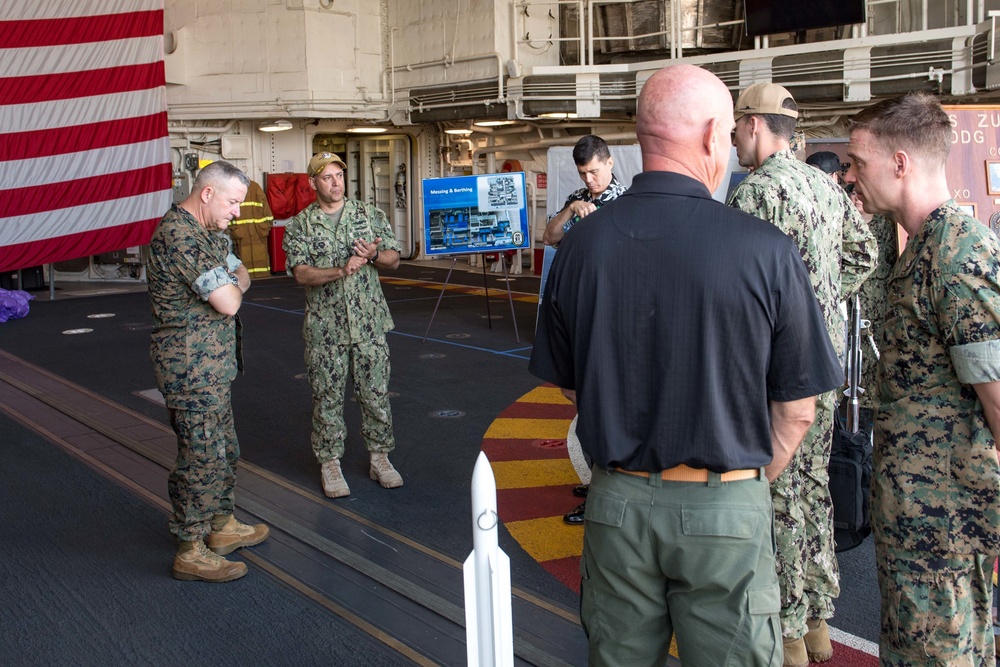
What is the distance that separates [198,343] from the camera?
13.0ft

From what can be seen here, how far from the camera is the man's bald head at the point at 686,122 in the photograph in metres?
1.96

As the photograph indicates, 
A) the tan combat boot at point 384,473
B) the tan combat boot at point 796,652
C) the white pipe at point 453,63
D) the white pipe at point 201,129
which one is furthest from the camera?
the white pipe at point 201,129

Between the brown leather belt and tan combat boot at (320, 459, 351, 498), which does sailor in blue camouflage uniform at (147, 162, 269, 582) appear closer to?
tan combat boot at (320, 459, 351, 498)

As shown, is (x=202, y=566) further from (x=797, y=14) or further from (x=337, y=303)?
(x=797, y=14)

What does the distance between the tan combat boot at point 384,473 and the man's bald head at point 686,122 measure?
3.49 meters

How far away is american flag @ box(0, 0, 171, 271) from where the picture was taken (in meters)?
12.0

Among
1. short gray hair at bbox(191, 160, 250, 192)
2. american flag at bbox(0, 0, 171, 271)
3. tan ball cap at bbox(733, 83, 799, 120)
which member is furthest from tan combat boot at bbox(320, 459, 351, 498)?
american flag at bbox(0, 0, 171, 271)

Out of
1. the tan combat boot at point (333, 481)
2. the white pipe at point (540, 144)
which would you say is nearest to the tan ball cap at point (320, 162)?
the tan combat boot at point (333, 481)

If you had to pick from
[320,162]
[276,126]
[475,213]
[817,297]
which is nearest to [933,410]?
[817,297]

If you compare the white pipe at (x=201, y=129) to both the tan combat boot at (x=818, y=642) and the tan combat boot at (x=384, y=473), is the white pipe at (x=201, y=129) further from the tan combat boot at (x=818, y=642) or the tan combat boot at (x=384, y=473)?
the tan combat boot at (x=818, y=642)

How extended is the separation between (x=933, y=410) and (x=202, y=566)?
3094 millimetres

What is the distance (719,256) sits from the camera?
6.13ft

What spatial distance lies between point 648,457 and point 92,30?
1312 centimetres

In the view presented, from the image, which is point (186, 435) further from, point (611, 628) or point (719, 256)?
point (719, 256)
